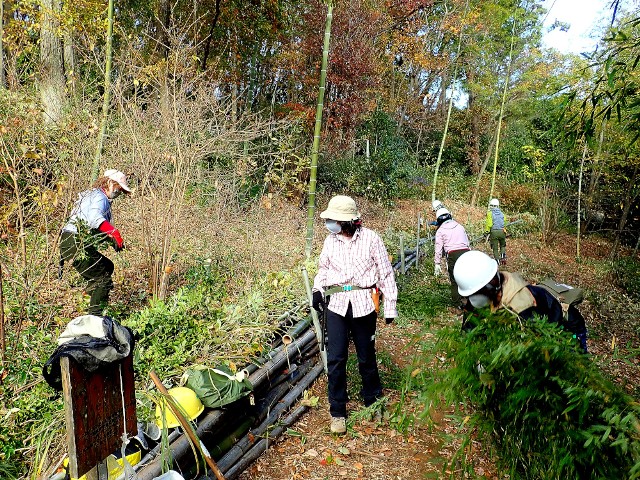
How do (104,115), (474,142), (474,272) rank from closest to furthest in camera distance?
(474,272)
(104,115)
(474,142)

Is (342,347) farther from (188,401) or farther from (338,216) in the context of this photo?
(188,401)

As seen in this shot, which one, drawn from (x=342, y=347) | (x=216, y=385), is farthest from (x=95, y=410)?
(x=342, y=347)

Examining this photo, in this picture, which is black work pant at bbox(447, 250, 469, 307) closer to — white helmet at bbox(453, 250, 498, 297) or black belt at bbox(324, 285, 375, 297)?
black belt at bbox(324, 285, 375, 297)

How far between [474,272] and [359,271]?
1.33 m

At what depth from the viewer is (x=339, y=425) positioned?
13.0ft

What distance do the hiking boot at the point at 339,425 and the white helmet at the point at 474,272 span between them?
1831 millimetres

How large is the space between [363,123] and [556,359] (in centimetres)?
1582

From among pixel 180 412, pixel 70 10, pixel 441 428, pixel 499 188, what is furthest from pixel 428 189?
pixel 180 412

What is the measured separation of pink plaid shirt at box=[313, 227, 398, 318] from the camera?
12.6 ft

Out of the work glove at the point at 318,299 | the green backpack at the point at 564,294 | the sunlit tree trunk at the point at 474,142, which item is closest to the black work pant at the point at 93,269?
the work glove at the point at 318,299

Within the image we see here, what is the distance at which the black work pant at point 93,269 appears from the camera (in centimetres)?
429

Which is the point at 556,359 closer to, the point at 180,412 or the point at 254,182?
the point at 180,412

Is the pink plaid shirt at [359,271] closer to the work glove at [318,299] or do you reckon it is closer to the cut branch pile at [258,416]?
the work glove at [318,299]

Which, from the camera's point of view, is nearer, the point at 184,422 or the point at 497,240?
the point at 184,422
